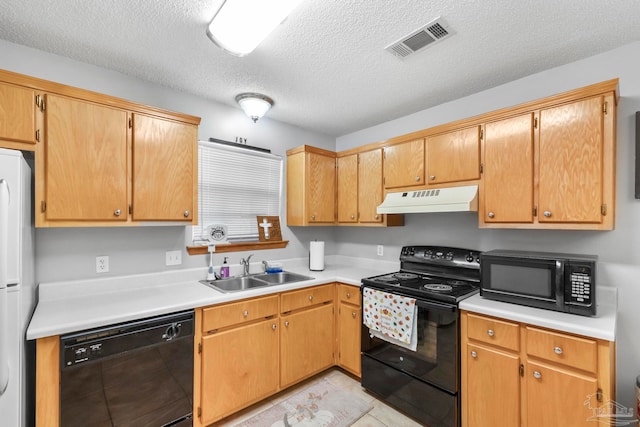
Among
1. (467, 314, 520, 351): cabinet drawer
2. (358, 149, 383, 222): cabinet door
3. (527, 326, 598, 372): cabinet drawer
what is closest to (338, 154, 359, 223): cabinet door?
(358, 149, 383, 222): cabinet door

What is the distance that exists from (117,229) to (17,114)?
35.5 inches

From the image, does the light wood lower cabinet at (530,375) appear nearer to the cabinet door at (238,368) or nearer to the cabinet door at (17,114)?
the cabinet door at (238,368)

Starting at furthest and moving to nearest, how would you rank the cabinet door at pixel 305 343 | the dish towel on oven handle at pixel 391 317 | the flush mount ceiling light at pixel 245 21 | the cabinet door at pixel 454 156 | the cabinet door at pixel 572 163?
the cabinet door at pixel 305 343, the cabinet door at pixel 454 156, the dish towel on oven handle at pixel 391 317, the cabinet door at pixel 572 163, the flush mount ceiling light at pixel 245 21

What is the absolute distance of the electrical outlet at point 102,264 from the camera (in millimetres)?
2146

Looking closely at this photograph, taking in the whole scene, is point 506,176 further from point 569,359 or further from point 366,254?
point 366,254

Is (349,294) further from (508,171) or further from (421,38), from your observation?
(421,38)

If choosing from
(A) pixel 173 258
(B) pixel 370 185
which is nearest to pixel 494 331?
(B) pixel 370 185

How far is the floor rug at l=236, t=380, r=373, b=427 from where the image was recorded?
2145 mm

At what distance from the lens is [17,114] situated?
1638mm

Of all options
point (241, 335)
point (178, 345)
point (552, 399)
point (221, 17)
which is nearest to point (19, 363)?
point (178, 345)

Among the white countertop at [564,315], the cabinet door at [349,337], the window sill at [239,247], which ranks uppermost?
the window sill at [239,247]

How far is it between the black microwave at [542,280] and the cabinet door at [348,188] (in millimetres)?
1447

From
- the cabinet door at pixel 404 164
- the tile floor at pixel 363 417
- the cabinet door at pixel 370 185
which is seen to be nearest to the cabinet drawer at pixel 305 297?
the tile floor at pixel 363 417

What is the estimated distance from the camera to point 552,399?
1.61 metres
